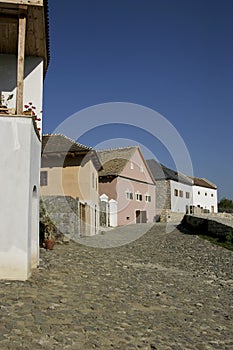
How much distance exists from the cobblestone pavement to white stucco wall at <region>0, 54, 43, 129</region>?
4.40m

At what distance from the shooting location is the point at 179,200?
52.8 metres

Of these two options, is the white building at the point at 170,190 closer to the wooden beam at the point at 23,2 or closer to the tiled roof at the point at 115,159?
the tiled roof at the point at 115,159

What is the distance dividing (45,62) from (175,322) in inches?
323

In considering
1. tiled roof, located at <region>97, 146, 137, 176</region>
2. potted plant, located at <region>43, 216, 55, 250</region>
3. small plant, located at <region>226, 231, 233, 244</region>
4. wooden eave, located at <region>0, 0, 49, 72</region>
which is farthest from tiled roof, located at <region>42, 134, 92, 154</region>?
wooden eave, located at <region>0, 0, 49, 72</region>

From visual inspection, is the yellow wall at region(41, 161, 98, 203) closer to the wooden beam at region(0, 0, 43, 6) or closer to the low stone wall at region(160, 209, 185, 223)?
the wooden beam at region(0, 0, 43, 6)

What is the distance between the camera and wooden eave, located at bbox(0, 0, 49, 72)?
8.42 metres

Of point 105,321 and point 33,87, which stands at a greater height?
point 33,87

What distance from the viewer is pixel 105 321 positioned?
19.5ft

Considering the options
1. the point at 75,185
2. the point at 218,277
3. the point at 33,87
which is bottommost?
the point at 218,277

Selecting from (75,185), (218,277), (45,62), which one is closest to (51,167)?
(75,185)

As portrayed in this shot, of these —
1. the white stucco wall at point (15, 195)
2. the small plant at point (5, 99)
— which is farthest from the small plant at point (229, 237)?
the white stucco wall at point (15, 195)

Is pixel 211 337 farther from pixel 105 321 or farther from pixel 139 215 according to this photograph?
pixel 139 215

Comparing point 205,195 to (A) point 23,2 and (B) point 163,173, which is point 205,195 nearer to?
(B) point 163,173

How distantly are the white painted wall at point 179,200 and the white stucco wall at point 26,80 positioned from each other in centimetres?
3981
